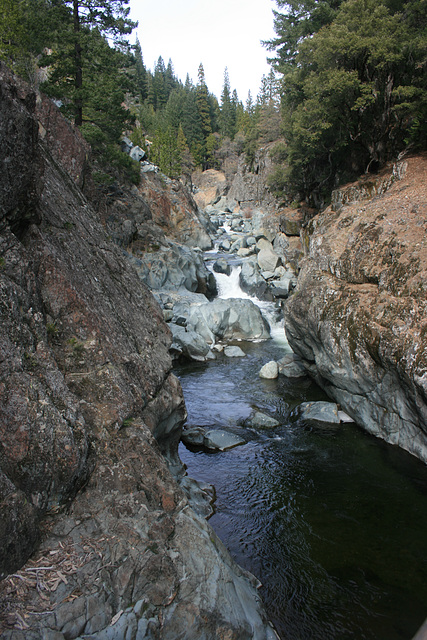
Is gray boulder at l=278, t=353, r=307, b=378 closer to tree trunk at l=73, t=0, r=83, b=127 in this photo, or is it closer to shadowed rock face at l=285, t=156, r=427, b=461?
shadowed rock face at l=285, t=156, r=427, b=461

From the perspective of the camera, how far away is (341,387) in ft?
44.4

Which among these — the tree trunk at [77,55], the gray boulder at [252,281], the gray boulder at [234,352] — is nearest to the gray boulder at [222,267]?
the gray boulder at [252,281]

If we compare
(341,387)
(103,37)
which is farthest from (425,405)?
(103,37)

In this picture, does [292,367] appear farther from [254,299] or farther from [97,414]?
[97,414]

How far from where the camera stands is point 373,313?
1220 centimetres

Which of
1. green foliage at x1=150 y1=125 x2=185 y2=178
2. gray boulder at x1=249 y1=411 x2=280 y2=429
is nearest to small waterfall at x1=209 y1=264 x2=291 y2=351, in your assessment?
gray boulder at x1=249 y1=411 x2=280 y2=429

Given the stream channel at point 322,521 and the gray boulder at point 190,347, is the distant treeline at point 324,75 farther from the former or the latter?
the stream channel at point 322,521

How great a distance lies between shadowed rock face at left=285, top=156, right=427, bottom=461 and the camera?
35.7ft

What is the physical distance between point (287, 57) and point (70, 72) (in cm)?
3130

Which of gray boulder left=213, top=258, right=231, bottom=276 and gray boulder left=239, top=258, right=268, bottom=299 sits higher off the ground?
gray boulder left=213, top=258, right=231, bottom=276

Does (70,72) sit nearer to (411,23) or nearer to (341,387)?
(411,23)

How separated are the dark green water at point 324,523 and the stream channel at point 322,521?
20 mm

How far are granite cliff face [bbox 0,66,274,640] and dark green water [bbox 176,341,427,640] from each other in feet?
3.94

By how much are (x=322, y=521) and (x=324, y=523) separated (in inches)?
3.0
